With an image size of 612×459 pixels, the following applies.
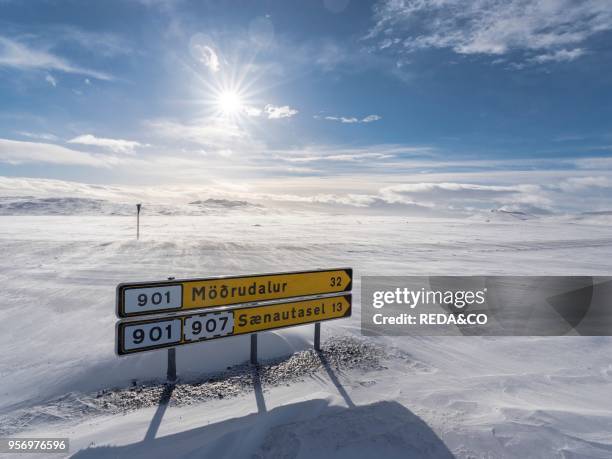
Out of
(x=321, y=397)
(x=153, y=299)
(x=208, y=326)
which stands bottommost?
(x=321, y=397)

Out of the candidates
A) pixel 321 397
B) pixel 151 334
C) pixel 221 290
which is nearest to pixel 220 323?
pixel 221 290

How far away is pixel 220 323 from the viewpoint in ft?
15.7

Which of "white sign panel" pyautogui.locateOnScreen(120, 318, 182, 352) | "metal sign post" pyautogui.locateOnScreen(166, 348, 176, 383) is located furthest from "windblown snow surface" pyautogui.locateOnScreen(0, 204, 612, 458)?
"white sign panel" pyautogui.locateOnScreen(120, 318, 182, 352)

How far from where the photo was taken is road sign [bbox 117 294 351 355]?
421cm

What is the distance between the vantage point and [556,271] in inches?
571

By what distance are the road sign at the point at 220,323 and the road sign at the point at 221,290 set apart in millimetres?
144

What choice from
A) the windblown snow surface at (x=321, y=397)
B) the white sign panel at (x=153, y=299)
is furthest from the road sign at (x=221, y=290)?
the windblown snow surface at (x=321, y=397)

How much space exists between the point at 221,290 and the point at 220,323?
481 millimetres

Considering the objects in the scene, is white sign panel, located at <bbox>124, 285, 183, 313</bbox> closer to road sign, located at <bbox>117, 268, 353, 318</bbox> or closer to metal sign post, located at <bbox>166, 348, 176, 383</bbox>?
road sign, located at <bbox>117, 268, 353, 318</bbox>

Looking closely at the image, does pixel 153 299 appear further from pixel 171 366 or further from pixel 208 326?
pixel 171 366

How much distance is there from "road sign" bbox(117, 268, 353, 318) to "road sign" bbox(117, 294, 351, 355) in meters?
0.14

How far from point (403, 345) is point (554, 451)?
10.4 feet

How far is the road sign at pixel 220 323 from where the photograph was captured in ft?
13.8

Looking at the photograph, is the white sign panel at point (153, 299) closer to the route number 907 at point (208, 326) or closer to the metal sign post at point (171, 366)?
the route number 907 at point (208, 326)
